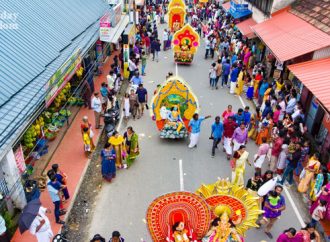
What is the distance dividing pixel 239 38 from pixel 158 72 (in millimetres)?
5935

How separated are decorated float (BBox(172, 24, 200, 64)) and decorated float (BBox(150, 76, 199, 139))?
26.6 ft

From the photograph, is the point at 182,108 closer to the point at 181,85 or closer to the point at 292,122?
the point at 181,85

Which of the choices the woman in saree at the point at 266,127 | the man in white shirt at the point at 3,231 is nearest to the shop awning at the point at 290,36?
the woman in saree at the point at 266,127

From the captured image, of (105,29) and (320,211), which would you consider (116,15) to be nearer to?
(105,29)

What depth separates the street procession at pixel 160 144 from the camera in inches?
258

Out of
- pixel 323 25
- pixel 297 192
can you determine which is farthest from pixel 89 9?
pixel 297 192

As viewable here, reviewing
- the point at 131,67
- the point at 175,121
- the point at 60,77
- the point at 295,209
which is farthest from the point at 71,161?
the point at 131,67

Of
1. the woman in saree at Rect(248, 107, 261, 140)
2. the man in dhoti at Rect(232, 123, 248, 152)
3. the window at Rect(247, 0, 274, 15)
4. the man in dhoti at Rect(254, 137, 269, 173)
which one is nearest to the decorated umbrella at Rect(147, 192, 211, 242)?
the man in dhoti at Rect(254, 137, 269, 173)

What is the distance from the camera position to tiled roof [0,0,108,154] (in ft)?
26.1

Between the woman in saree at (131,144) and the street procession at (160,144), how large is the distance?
3cm

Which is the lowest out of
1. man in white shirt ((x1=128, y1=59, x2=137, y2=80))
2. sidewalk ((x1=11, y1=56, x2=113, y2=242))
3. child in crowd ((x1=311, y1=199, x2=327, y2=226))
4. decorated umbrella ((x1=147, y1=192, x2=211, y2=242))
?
sidewalk ((x1=11, y1=56, x2=113, y2=242))

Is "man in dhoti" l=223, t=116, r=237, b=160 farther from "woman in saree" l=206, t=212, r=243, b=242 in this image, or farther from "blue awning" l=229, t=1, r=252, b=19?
"blue awning" l=229, t=1, r=252, b=19

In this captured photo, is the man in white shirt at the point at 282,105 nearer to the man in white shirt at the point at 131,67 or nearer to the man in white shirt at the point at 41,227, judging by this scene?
the man in white shirt at the point at 131,67

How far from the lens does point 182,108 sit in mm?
11422
